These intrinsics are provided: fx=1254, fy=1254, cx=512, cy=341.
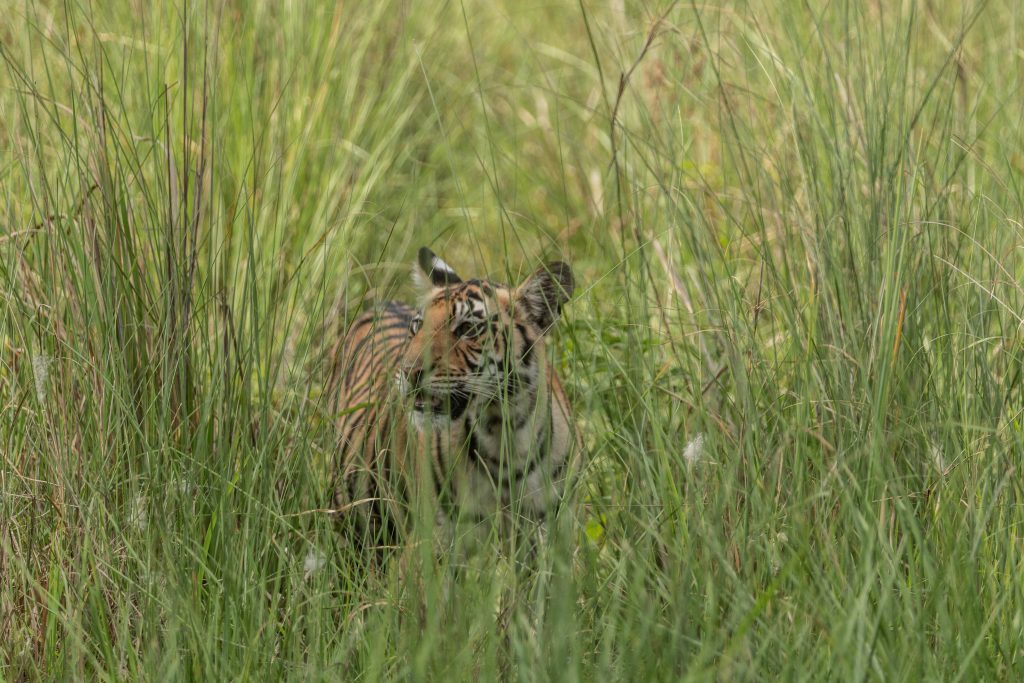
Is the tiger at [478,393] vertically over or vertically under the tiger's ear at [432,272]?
under

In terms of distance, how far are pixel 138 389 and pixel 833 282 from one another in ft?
5.13

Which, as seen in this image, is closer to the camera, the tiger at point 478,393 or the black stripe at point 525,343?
the tiger at point 478,393

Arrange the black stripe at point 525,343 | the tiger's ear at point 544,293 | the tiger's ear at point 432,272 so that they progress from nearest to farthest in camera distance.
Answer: the tiger's ear at point 544,293, the black stripe at point 525,343, the tiger's ear at point 432,272

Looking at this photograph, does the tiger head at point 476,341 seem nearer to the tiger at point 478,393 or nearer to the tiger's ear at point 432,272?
the tiger at point 478,393

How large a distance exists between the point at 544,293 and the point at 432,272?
1.40 feet

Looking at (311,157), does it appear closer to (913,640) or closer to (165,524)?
(165,524)

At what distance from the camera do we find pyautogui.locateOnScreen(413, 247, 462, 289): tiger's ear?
3.31 metres

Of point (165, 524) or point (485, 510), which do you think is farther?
point (485, 510)

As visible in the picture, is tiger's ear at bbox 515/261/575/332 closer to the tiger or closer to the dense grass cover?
the tiger

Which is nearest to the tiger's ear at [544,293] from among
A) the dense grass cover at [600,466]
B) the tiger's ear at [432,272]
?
the dense grass cover at [600,466]

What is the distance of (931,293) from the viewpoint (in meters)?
2.71

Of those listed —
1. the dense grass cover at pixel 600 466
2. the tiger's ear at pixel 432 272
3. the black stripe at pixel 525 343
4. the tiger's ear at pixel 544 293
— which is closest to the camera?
the dense grass cover at pixel 600 466

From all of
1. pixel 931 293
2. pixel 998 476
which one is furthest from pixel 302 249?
pixel 998 476

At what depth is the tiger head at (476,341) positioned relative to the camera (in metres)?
2.96
